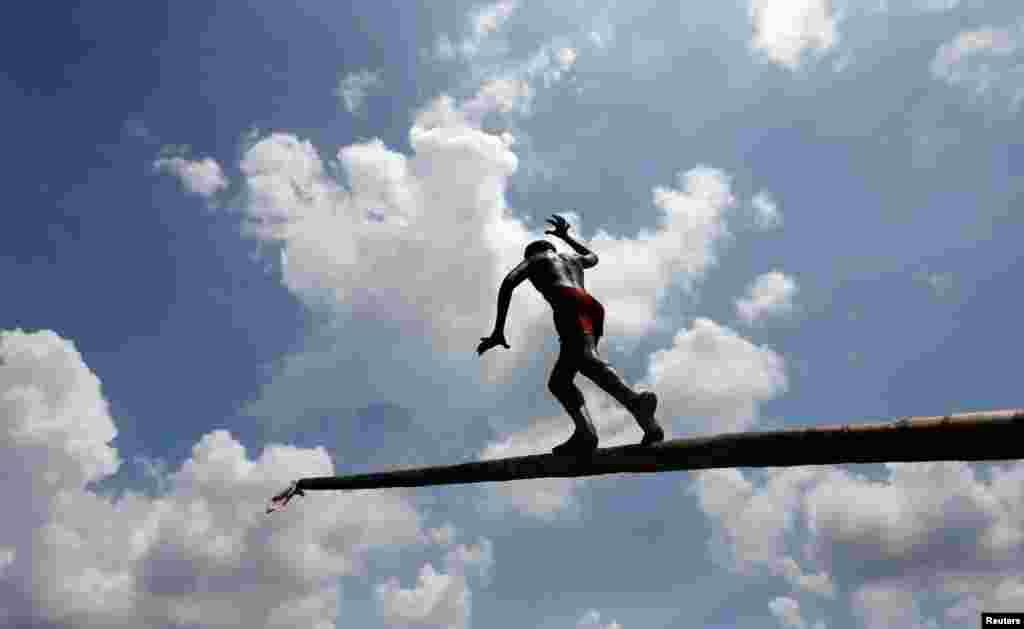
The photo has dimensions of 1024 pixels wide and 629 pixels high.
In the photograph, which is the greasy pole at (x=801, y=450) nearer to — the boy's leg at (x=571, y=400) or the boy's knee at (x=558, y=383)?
the boy's leg at (x=571, y=400)

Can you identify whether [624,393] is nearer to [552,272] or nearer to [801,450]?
[552,272]

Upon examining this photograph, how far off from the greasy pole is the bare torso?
201 centimetres

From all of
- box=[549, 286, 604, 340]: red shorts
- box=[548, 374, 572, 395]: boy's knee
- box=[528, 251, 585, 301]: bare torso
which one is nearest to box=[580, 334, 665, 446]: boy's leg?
box=[549, 286, 604, 340]: red shorts

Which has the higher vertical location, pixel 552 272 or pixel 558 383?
pixel 552 272

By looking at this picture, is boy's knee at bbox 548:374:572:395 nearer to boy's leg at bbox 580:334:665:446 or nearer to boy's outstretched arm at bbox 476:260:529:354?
boy's leg at bbox 580:334:665:446

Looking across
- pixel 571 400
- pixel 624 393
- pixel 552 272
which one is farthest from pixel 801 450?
pixel 552 272

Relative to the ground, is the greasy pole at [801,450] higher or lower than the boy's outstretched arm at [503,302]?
lower

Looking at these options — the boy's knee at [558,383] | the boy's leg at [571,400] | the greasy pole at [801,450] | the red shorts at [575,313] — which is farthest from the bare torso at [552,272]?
the greasy pole at [801,450]

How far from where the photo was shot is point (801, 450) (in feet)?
19.1

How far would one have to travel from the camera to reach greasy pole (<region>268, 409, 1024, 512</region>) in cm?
468

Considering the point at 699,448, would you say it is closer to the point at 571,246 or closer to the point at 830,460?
the point at 830,460

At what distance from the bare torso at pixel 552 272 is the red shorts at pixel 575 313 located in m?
0.11

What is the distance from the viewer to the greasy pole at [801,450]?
4.68 meters

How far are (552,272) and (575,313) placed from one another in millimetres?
671
